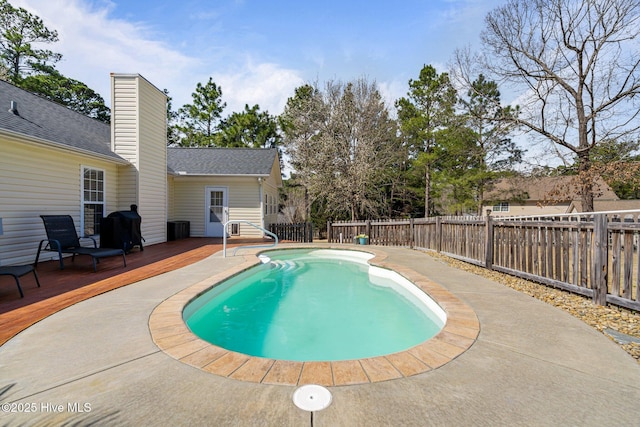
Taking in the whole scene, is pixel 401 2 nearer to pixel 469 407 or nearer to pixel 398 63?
pixel 398 63

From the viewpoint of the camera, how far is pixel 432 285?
4754mm

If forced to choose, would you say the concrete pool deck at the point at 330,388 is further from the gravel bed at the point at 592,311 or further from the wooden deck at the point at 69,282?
the wooden deck at the point at 69,282

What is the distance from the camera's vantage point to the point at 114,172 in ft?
28.6

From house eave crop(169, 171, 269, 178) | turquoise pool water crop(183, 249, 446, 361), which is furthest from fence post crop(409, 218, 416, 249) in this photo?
house eave crop(169, 171, 269, 178)

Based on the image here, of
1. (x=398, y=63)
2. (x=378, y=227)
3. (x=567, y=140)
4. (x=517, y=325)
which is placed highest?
(x=398, y=63)

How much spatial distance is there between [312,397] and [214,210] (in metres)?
11.8

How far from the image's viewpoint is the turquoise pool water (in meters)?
3.64

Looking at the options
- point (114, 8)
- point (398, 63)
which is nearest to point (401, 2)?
point (398, 63)

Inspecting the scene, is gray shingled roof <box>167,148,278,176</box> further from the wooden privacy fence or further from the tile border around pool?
the tile border around pool

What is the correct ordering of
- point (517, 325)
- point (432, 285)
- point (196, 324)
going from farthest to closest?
point (432, 285) → point (196, 324) → point (517, 325)

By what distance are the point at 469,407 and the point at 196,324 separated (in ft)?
10.6

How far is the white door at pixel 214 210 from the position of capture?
12.6 meters

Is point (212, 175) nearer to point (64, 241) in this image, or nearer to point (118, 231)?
point (118, 231)

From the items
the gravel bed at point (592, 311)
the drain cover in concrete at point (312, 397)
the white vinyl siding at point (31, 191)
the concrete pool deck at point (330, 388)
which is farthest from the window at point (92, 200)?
the gravel bed at point (592, 311)
